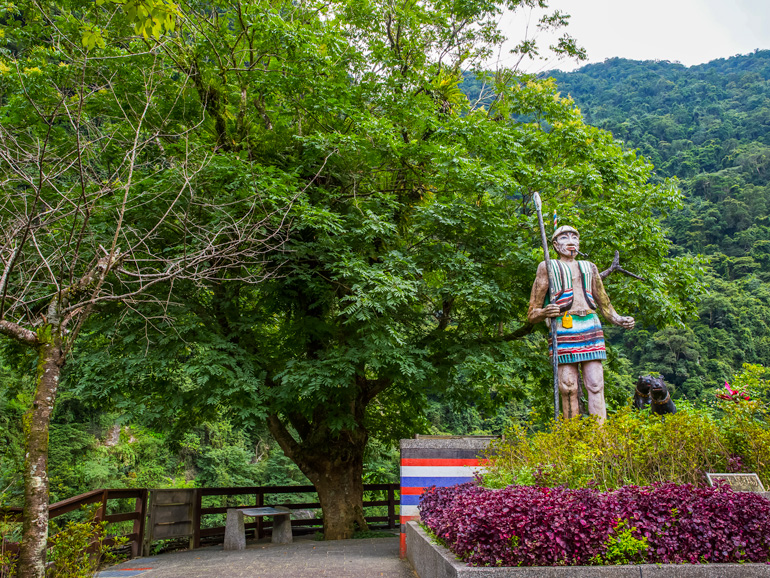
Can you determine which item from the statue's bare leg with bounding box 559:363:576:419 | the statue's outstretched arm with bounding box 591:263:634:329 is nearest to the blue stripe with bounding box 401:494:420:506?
the statue's bare leg with bounding box 559:363:576:419

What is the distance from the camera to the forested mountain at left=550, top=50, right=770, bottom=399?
3672cm

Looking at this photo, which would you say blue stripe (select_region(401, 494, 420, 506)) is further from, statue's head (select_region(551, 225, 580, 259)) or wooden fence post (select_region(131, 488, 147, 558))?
wooden fence post (select_region(131, 488, 147, 558))

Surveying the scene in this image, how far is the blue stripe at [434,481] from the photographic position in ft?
23.6

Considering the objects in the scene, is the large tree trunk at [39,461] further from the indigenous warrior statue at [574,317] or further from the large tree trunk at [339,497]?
the large tree trunk at [339,497]

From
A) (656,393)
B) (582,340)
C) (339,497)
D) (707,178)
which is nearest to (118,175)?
(582,340)

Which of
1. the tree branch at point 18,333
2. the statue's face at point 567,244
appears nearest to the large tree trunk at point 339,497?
the statue's face at point 567,244

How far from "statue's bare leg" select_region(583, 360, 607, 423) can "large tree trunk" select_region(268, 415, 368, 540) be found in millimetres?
5631

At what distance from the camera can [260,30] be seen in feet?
31.0

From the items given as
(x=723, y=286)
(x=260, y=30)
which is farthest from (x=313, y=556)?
(x=723, y=286)

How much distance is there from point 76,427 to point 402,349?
16.8m

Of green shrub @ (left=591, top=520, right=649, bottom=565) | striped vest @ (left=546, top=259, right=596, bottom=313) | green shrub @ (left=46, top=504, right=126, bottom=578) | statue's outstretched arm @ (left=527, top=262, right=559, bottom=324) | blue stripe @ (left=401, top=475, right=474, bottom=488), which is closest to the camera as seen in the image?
green shrub @ (left=591, top=520, right=649, bottom=565)

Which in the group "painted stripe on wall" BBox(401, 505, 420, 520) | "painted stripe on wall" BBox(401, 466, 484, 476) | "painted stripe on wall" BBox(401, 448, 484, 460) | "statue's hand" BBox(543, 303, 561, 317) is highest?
"statue's hand" BBox(543, 303, 561, 317)

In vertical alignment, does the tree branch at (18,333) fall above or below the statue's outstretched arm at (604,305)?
below

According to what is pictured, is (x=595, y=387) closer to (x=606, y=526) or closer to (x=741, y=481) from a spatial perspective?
(x=741, y=481)
